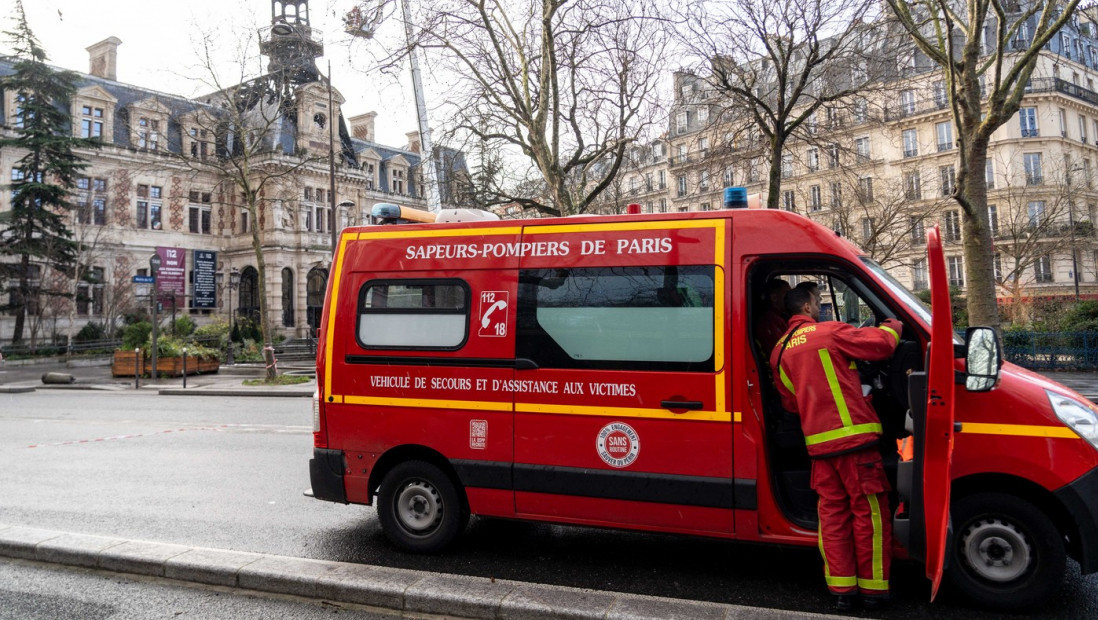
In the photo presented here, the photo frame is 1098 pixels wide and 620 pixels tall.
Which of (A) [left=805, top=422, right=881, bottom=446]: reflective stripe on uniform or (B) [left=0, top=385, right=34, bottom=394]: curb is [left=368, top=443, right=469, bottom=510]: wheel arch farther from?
(B) [left=0, top=385, right=34, bottom=394]: curb

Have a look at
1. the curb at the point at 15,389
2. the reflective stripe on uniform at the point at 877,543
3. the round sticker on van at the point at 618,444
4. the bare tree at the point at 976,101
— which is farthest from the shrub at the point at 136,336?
the reflective stripe on uniform at the point at 877,543

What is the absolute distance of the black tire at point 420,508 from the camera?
505 centimetres

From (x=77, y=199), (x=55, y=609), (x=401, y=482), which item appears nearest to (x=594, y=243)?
(x=401, y=482)

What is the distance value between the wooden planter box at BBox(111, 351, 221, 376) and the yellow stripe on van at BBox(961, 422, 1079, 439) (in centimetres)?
2661

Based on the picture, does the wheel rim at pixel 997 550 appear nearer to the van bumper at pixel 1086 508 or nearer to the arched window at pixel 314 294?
the van bumper at pixel 1086 508

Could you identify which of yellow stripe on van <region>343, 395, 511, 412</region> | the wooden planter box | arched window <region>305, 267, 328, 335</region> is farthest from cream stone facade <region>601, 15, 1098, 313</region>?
arched window <region>305, 267, 328, 335</region>

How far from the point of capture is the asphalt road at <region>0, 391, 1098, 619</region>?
14.5ft

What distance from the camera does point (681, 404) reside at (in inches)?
171

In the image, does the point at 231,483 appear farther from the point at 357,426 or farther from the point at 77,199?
the point at 77,199

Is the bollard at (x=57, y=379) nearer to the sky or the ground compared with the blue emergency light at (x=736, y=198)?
nearer to the ground

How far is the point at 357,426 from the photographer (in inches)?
208

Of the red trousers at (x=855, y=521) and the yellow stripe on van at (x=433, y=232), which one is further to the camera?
the yellow stripe on van at (x=433, y=232)

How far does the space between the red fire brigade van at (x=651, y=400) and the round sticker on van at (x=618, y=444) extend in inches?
0.5

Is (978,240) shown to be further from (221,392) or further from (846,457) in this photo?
(221,392)
